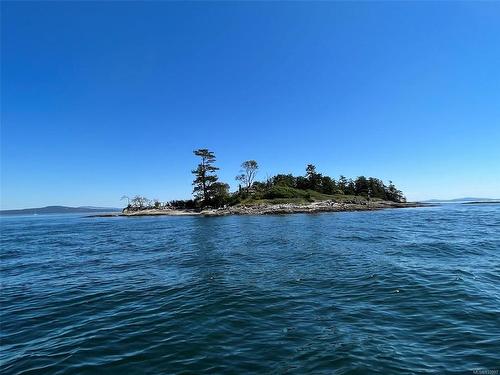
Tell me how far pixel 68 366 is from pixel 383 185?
156518mm

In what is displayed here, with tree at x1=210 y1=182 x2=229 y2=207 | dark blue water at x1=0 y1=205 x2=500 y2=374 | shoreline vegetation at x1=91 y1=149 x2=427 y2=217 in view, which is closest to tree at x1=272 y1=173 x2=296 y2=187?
shoreline vegetation at x1=91 y1=149 x2=427 y2=217

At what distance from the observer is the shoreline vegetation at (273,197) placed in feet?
308

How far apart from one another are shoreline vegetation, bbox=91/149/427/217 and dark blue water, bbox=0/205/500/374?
6570cm

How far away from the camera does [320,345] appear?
348 inches

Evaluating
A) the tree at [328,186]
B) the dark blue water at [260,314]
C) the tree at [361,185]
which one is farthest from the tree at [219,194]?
the dark blue water at [260,314]

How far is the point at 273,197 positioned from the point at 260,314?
9861 centimetres

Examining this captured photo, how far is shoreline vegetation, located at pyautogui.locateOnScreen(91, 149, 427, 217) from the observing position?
308 feet

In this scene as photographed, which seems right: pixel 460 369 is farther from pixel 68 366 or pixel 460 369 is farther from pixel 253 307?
pixel 68 366

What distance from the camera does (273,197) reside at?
109875 millimetres

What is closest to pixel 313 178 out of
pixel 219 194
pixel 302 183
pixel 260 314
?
pixel 302 183

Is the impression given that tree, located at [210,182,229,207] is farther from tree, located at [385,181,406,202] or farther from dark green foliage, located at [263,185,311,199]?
tree, located at [385,181,406,202]

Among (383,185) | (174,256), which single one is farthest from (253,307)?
(383,185)

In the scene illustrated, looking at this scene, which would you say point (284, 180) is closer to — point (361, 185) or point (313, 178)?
point (313, 178)

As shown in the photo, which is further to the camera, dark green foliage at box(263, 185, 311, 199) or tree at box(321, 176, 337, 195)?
tree at box(321, 176, 337, 195)
